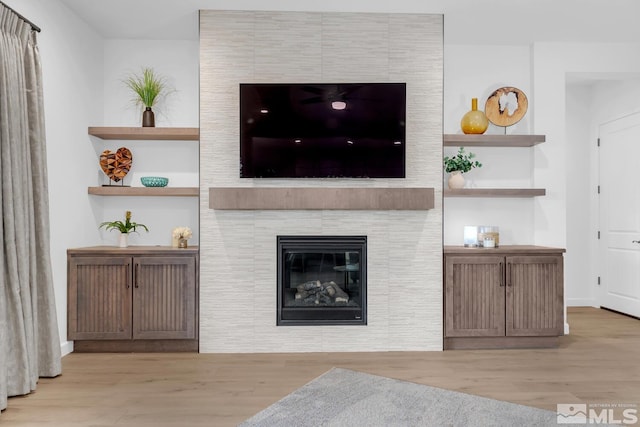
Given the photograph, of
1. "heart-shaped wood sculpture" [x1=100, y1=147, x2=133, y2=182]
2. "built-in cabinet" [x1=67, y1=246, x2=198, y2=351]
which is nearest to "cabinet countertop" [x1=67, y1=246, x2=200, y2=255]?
"built-in cabinet" [x1=67, y1=246, x2=198, y2=351]

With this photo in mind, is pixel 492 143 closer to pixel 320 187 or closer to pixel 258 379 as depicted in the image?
pixel 320 187

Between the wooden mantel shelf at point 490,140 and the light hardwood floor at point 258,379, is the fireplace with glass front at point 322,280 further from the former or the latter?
the wooden mantel shelf at point 490,140

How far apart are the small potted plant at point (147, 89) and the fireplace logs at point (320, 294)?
2.01 metres

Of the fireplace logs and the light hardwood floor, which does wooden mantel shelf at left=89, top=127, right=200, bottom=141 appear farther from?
the light hardwood floor

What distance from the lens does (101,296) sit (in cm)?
366

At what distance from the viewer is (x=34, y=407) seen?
263 cm

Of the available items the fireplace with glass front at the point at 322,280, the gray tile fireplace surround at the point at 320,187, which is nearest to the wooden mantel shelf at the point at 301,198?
the gray tile fireplace surround at the point at 320,187

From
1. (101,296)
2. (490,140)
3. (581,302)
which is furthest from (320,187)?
(581,302)

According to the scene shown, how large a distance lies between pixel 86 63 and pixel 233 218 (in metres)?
1.92

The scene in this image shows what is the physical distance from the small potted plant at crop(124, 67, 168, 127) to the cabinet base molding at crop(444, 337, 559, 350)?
10.7 feet

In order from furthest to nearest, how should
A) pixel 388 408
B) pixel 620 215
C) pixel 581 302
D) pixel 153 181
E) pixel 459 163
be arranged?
pixel 581 302 < pixel 620 215 < pixel 459 163 < pixel 153 181 < pixel 388 408

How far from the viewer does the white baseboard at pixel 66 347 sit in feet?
11.8

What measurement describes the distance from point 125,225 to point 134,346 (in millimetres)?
1053

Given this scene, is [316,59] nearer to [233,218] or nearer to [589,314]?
[233,218]
